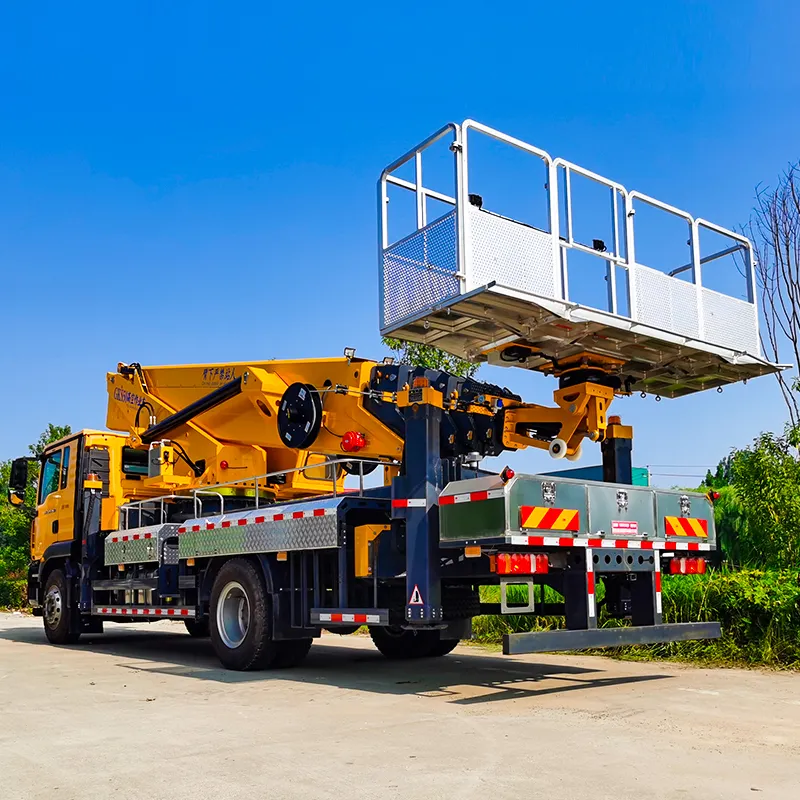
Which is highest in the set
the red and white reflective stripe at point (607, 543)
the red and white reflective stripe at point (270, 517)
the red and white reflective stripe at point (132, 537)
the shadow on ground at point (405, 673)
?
the red and white reflective stripe at point (270, 517)

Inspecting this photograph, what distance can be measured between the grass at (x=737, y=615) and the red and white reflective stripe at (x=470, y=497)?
2414 mm

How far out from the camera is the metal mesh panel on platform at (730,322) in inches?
390

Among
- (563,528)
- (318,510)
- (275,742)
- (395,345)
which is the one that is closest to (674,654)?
(563,528)

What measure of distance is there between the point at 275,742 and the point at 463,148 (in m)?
5.03

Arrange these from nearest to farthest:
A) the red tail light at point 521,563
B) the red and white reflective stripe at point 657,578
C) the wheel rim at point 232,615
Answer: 1. the red tail light at point 521,563
2. the red and white reflective stripe at point 657,578
3. the wheel rim at point 232,615

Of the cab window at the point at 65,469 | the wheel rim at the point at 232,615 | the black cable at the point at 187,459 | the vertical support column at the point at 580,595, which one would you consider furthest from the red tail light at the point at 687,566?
the cab window at the point at 65,469

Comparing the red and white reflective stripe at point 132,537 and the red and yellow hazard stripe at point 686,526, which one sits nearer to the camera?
the red and yellow hazard stripe at point 686,526

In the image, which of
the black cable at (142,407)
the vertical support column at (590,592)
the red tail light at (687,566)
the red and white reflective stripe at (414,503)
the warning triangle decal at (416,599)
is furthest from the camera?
the black cable at (142,407)

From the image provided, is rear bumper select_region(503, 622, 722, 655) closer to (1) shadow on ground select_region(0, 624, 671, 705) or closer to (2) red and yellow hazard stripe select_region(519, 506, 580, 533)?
(1) shadow on ground select_region(0, 624, 671, 705)

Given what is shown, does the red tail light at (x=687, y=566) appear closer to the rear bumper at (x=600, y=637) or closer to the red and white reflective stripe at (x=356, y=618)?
the rear bumper at (x=600, y=637)

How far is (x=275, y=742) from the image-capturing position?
21.7ft

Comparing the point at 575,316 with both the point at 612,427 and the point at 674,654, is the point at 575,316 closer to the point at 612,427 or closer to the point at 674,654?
the point at 612,427

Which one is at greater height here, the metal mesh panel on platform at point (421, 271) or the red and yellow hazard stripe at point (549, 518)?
the metal mesh panel on platform at point (421, 271)

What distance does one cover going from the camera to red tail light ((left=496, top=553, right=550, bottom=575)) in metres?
8.18
